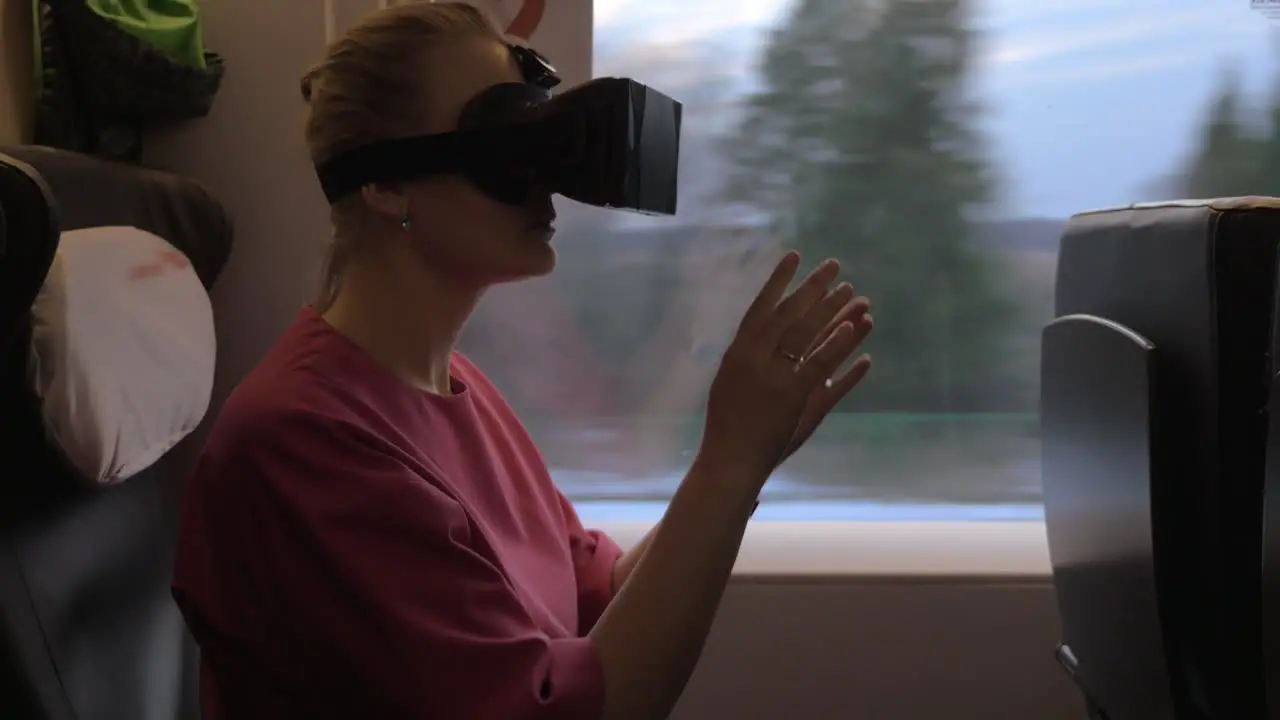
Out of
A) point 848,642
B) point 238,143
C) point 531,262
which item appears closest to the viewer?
point 531,262

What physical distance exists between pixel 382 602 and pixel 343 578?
0.03 metres

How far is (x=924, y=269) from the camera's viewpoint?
163cm

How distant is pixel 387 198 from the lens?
933mm

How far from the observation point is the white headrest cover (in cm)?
83

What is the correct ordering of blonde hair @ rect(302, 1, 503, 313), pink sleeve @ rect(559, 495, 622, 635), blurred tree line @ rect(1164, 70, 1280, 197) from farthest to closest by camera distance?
blurred tree line @ rect(1164, 70, 1280, 197)
pink sleeve @ rect(559, 495, 622, 635)
blonde hair @ rect(302, 1, 503, 313)

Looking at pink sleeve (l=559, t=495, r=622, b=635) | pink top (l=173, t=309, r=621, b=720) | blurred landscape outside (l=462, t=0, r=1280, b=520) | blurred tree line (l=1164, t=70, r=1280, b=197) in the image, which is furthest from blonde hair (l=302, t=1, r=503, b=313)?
blurred tree line (l=1164, t=70, r=1280, b=197)

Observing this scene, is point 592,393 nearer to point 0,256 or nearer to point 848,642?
point 848,642

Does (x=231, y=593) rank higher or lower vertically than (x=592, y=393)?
higher

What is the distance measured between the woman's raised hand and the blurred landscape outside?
76cm

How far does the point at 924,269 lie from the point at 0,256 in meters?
1.26

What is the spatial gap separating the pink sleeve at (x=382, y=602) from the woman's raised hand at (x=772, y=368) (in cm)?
20

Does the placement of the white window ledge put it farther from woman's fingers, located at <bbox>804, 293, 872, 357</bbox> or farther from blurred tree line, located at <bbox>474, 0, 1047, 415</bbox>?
woman's fingers, located at <bbox>804, 293, 872, 357</bbox>

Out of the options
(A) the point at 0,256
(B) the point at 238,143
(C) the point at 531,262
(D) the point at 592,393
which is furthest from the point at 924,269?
(A) the point at 0,256

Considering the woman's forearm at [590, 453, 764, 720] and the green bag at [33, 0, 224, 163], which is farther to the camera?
the green bag at [33, 0, 224, 163]
